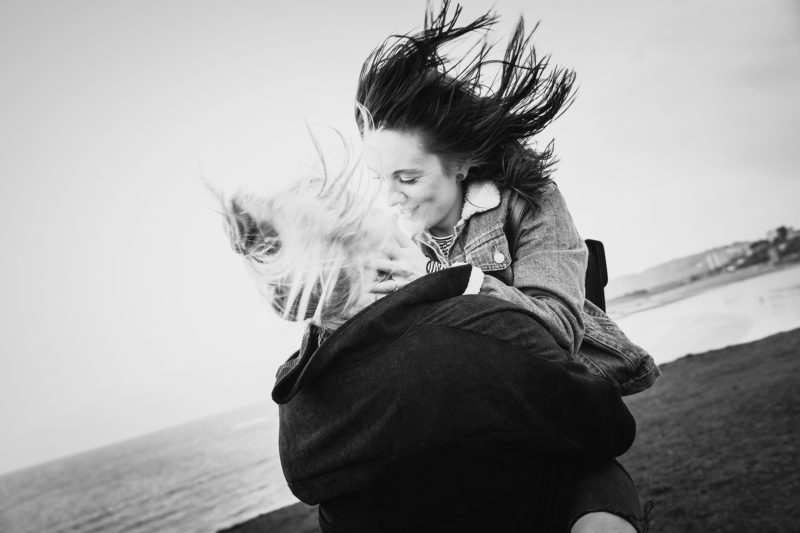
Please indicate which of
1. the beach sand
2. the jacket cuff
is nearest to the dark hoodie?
the jacket cuff

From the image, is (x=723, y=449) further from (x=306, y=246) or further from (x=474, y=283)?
(x=306, y=246)

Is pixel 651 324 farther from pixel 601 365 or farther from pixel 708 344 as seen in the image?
pixel 601 365

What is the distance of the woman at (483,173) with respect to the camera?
1.81m

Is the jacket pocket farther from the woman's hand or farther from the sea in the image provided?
the sea

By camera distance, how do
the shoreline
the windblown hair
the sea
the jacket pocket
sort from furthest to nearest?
the shoreline < the sea < the jacket pocket < the windblown hair

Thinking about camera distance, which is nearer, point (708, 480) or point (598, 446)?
point (598, 446)

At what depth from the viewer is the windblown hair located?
1293 mm

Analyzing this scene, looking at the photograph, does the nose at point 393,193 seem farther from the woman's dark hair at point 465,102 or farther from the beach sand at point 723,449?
the beach sand at point 723,449

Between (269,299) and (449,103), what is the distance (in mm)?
1258

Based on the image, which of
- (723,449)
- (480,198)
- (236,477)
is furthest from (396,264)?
(236,477)

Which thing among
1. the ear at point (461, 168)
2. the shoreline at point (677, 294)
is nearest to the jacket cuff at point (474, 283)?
the ear at point (461, 168)

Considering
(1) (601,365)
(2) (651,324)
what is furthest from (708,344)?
(1) (601,365)

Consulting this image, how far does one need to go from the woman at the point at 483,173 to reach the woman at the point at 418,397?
0.35 m

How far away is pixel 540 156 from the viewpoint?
6.86 feet
